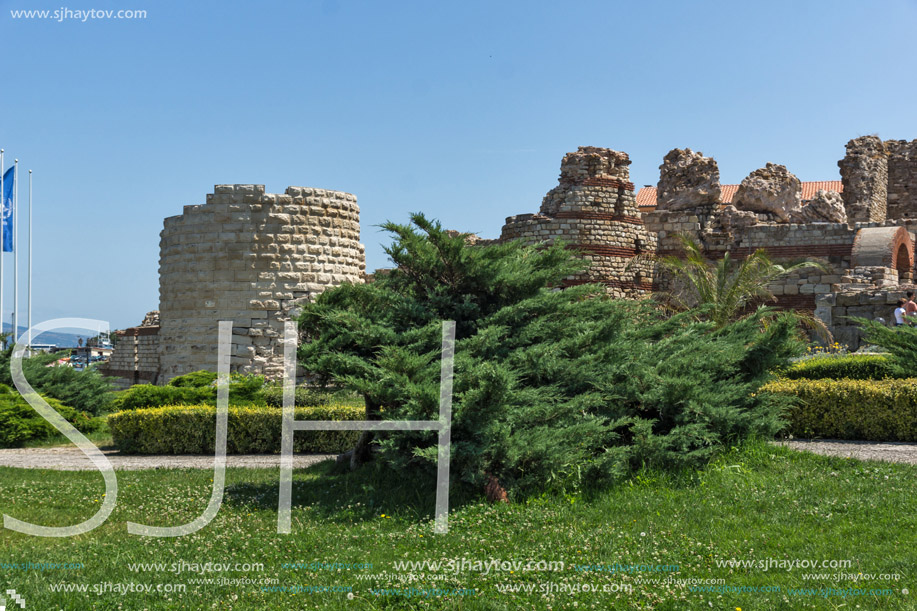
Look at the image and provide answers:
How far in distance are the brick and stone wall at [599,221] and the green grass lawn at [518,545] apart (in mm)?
12900

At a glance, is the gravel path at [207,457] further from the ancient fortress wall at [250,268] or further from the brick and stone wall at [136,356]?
the brick and stone wall at [136,356]

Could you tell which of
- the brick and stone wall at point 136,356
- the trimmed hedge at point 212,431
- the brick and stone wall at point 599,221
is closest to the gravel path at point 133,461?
the trimmed hedge at point 212,431

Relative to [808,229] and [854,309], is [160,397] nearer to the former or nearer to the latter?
[854,309]

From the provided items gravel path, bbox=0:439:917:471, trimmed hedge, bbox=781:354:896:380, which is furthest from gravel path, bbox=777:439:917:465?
trimmed hedge, bbox=781:354:896:380

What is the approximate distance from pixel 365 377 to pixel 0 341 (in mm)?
11865

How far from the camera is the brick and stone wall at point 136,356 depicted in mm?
20312

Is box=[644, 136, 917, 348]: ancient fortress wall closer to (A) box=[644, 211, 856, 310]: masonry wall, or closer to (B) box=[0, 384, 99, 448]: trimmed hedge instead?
(A) box=[644, 211, 856, 310]: masonry wall

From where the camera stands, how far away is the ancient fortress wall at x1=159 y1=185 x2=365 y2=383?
1535cm

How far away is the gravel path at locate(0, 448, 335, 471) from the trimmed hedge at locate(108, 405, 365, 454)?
251mm

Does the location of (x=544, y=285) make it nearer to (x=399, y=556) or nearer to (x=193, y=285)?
(x=399, y=556)

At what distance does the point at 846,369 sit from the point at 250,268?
33.7 feet

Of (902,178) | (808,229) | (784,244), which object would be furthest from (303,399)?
(902,178)

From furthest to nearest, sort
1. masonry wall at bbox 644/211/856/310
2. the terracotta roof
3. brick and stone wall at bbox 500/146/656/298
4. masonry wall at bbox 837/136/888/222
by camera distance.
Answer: the terracotta roof < masonry wall at bbox 837/136/888/222 < brick and stone wall at bbox 500/146/656/298 < masonry wall at bbox 644/211/856/310

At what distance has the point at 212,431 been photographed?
38.2 ft
